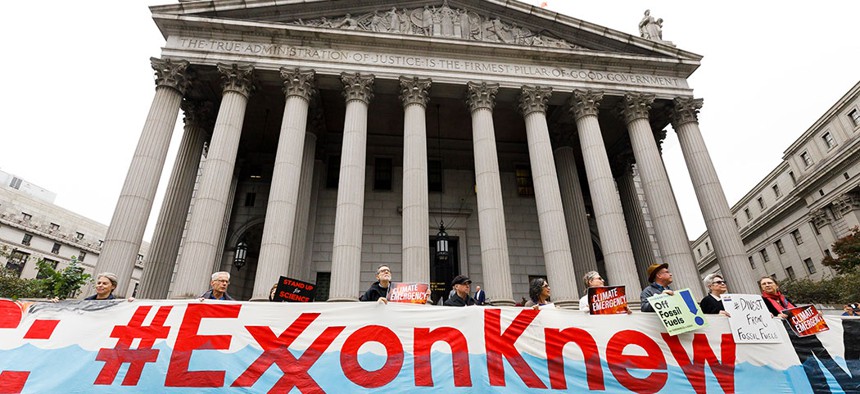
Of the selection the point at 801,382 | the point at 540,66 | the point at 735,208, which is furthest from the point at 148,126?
the point at 735,208

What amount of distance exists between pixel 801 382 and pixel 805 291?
34.3m

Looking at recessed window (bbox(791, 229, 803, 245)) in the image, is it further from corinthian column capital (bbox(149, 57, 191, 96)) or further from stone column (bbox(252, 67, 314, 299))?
corinthian column capital (bbox(149, 57, 191, 96))

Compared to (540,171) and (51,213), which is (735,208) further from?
(51,213)

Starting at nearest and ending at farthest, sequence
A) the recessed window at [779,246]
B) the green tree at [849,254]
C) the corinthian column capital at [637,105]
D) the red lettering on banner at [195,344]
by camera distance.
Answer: the red lettering on banner at [195,344] → the corinthian column capital at [637,105] → the green tree at [849,254] → the recessed window at [779,246]

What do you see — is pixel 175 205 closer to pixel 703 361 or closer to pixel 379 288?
pixel 379 288

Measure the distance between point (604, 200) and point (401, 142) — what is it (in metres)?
12.0

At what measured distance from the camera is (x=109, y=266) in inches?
526

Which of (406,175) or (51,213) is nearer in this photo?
(406,175)

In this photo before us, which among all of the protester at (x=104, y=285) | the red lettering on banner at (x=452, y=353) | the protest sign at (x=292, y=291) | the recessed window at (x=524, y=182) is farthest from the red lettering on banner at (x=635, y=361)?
the recessed window at (x=524, y=182)

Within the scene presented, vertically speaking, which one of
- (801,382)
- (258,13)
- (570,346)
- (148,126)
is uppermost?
(258,13)

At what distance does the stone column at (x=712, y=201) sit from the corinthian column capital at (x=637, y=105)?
1558mm

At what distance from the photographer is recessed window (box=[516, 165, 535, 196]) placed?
24.3 metres

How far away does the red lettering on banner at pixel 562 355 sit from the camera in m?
5.67

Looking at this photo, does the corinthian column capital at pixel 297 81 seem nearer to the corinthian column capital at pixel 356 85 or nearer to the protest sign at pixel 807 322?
the corinthian column capital at pixel 356 85
